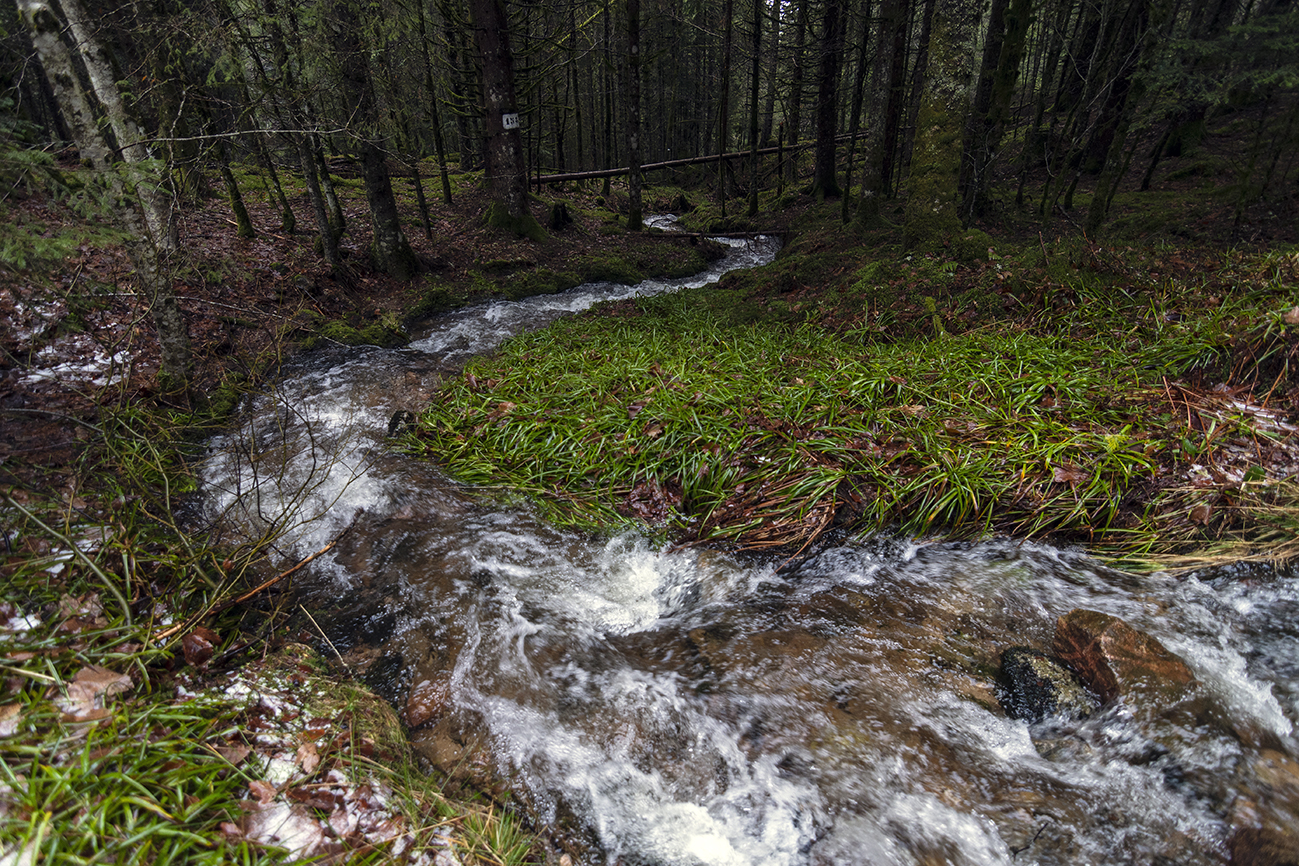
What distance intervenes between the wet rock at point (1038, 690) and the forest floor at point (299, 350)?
1.48m

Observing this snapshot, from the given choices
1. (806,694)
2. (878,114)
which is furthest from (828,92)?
(806,694)

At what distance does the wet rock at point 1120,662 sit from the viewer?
2701 mm

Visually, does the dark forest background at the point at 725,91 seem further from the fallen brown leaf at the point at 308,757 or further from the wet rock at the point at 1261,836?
the wet rock at the point at 1261,836

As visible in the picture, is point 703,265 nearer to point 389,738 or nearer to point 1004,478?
point 1004,478

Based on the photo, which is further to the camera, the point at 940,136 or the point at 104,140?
the point at 940,136

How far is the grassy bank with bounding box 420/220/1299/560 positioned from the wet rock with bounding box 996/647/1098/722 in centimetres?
113

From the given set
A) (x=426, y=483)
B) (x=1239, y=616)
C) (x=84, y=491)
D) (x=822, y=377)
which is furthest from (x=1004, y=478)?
(x=84, y=491)

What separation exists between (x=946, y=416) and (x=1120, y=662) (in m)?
2.26

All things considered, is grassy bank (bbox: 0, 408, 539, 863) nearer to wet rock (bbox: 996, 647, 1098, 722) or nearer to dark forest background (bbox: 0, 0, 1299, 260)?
dark forest background (bbox: 0, 0, 1299, 260)

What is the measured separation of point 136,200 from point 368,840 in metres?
4.98

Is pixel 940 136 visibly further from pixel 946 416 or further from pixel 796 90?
pixel 796 90

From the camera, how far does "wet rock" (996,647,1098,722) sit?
2.75 meters

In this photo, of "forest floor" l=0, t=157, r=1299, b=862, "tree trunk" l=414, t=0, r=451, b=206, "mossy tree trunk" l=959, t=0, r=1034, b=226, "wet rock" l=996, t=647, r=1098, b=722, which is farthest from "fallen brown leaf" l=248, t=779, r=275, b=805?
"tree trunk" l=414, t=0, r=451, b=206

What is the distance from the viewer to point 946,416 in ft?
15.0
